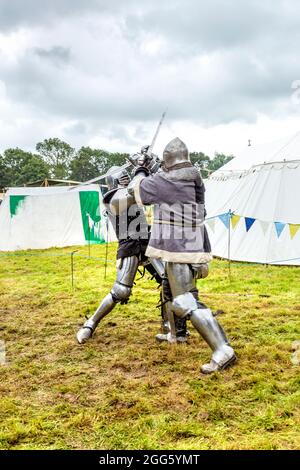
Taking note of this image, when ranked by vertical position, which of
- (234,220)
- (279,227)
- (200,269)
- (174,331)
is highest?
(234,220)

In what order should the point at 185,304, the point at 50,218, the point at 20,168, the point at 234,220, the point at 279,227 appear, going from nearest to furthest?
the point at 185,304 → the point at 279,227 → the point at 234,220 → the point at 50,218 → the point at 20,168

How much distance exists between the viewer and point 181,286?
3.16m

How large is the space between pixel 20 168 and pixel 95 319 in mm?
44839

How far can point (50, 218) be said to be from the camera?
41.8 feet

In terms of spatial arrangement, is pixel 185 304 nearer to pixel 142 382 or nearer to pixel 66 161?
pixel 142 382

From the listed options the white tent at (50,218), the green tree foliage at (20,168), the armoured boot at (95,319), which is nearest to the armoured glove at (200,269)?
the armoured boot at (95,319)

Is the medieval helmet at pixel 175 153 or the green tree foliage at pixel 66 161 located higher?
the green tree foliage at pixel 66 161

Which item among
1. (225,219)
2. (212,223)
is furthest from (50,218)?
(225,219)

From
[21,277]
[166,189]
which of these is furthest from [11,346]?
[21,277]

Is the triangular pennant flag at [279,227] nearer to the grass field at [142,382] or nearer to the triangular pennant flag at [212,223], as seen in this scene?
the triangular pennant flag at [212,223]

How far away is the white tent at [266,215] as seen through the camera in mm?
7777

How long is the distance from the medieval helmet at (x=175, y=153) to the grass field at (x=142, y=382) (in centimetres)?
152

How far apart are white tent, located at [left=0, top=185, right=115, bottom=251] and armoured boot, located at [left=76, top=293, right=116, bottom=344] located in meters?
8.66

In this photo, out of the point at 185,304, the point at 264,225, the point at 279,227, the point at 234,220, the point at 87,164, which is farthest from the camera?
the point at 87,164
